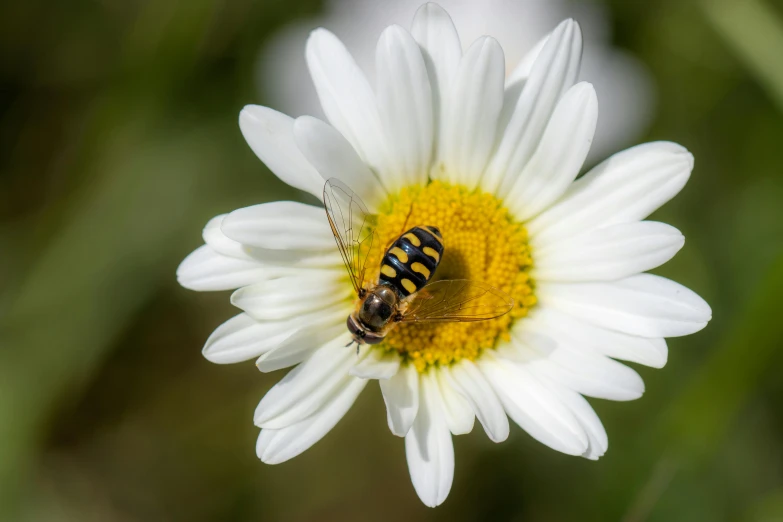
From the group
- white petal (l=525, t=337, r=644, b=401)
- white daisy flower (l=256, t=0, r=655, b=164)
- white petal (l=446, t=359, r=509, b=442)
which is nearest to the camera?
white petal (l=446, t=359, r=509, b=442)

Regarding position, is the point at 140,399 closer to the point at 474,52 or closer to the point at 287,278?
the point at 287,278

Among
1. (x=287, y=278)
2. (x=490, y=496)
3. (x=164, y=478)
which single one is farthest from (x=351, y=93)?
(x=164, y=478)

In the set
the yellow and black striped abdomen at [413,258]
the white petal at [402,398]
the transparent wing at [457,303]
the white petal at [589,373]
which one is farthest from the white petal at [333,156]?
the white petal at [589,373]

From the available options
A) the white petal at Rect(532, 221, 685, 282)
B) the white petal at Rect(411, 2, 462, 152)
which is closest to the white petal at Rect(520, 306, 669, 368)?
the white petal at Rect(532, 221, 685, 282)

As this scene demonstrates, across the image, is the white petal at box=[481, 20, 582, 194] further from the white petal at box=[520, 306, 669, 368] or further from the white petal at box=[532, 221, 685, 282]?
the white petal at box=[520, 306, 669, 368]

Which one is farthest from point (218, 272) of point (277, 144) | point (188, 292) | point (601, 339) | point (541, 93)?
point (188, 292)

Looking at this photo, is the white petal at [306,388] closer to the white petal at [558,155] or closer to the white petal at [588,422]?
the white petal at [588,422]
